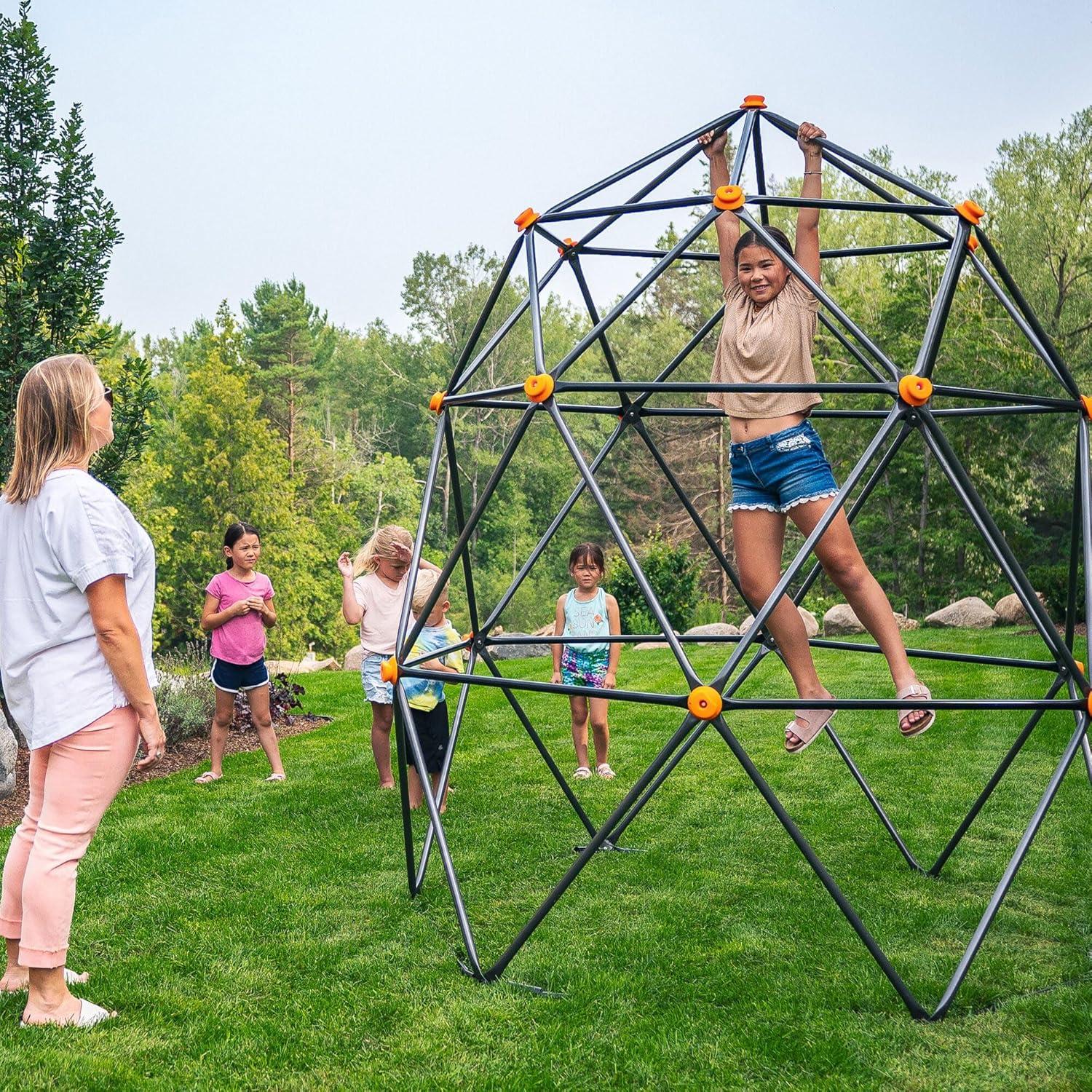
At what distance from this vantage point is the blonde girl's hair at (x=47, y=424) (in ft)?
11.1

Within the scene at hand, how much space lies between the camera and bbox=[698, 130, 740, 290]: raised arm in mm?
4184

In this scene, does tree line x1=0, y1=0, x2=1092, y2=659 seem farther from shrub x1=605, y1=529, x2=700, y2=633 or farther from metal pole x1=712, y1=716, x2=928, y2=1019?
metal pole x1=712, y1=716, x2=928, y2=1019

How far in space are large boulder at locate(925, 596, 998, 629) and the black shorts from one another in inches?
531

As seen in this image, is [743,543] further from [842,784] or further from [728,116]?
[842,784]

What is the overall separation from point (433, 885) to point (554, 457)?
3509 cm

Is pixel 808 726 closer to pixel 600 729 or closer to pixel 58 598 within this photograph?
pixel 58 598

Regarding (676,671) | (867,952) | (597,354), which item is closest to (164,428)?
(597,354)

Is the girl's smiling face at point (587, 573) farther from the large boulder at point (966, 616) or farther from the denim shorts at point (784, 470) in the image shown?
the large boulder at point (966, 616)

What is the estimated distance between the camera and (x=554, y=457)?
39719 millimetres

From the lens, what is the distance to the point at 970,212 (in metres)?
3.97

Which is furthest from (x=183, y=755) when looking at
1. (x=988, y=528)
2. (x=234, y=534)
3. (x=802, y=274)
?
(x=988, y=528)

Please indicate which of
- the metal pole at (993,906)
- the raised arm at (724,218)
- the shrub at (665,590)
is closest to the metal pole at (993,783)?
the metal pole at (993,906)

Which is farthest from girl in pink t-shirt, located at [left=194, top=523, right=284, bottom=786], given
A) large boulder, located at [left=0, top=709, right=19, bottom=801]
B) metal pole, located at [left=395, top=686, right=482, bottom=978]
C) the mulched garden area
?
metal pole, located at [left=395, top=686, right=482, bottom=978]

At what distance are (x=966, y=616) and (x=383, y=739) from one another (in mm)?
13867
